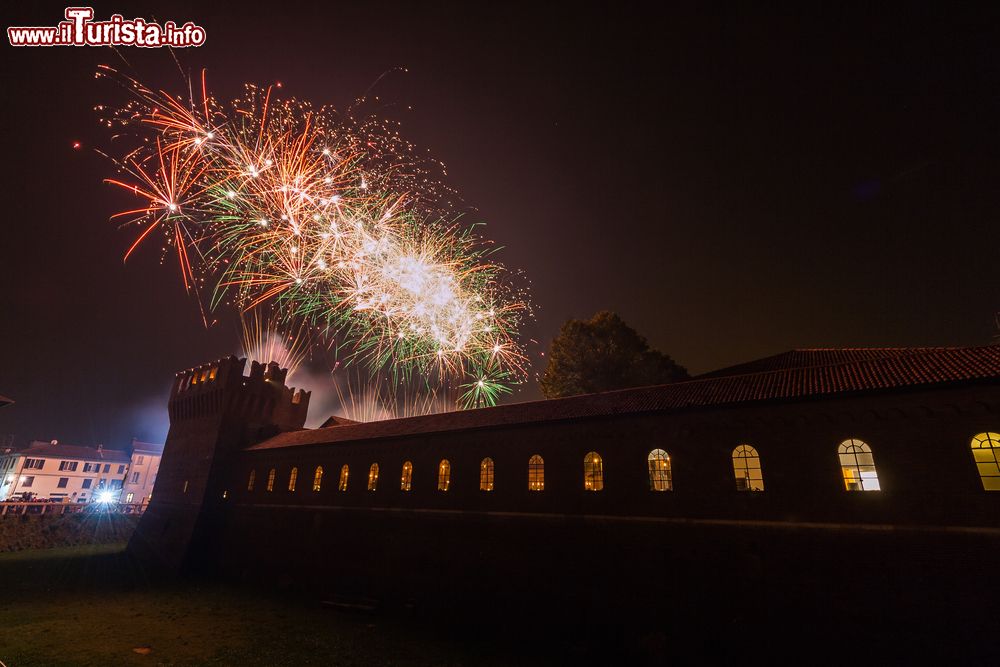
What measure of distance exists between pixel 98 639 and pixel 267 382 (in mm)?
19944

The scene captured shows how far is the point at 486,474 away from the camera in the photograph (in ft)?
60.6

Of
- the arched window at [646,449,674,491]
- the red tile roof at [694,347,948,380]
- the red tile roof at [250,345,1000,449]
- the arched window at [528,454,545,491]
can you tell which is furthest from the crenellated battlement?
the red tile roof at [694,347,948,380]

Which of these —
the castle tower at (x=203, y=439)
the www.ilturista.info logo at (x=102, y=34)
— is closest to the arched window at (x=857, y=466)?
the www.ilturista.info logo at (x=102, y=34)

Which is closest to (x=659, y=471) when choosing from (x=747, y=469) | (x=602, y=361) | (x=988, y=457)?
(x=747, y=469)

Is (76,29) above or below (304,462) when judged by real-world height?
above

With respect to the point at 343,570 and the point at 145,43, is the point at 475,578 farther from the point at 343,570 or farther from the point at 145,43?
the point at 145,43

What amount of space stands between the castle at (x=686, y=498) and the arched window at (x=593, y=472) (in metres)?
0.05

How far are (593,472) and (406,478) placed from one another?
29.3 ft

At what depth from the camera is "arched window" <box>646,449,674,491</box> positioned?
575 inches

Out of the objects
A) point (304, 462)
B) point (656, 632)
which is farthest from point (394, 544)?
point (656, 632)

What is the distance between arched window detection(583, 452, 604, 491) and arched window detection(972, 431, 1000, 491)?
369 inches

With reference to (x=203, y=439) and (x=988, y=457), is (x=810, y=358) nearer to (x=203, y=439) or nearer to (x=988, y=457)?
(x=988, y=457)

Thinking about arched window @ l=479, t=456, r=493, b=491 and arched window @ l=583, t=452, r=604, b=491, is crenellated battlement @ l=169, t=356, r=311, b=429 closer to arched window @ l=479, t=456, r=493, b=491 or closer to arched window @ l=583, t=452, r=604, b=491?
arched window @ l=479, t=456, r=493, b=491

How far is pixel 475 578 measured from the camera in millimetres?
17031
